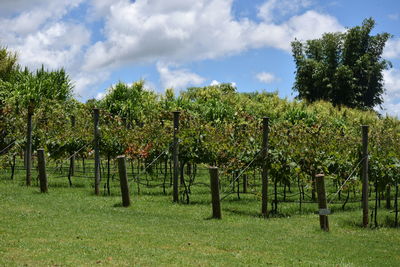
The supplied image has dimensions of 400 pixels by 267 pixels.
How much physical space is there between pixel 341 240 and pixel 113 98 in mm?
20705

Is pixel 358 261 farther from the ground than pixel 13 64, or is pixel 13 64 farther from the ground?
pixel 13 64

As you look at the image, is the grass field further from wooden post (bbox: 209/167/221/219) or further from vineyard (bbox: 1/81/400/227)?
vineyard (bbox: 1/81/400/227)

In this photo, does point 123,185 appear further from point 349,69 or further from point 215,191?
point 349,69

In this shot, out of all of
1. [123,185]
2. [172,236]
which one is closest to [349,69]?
[123,185]

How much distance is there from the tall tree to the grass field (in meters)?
35.1

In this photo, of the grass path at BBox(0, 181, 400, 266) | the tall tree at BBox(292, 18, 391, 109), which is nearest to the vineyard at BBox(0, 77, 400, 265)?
the grass path at BBox(0, 181, 400, 266)

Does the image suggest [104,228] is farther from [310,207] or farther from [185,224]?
[310,207]

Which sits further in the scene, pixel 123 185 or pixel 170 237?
pixel 123 185

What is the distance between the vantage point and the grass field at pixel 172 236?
788cm

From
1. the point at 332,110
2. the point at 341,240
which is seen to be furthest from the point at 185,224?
the point at 332,110

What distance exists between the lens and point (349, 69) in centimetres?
4734

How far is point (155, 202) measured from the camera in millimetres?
14203

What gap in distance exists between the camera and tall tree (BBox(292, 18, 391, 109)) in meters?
47.9

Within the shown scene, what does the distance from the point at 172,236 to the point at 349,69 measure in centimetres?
4087
